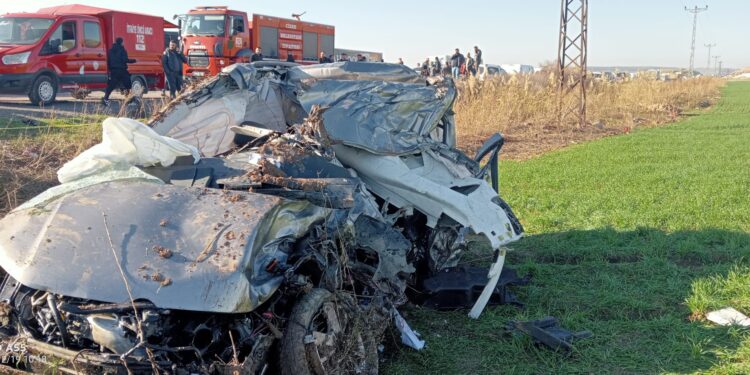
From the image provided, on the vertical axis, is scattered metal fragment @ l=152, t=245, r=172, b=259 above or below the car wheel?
above

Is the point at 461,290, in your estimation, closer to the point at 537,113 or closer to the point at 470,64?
the point at 537,113

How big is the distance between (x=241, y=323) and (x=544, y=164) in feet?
35.1

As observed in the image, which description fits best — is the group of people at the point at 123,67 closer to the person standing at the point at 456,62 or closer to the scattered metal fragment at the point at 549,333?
the person standing at the point at 456,62

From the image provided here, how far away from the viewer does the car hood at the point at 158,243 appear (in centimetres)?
320

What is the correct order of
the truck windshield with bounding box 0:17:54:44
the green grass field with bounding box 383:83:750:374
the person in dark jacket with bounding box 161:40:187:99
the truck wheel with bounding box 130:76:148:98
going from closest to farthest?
the green grass field with bounding box 383:83:750:374 < the truck windshield with bounding box 0:17:54:44 < the person in dark jacket with bounding box 161:40:187:99 < the truck wheel with bounding box 130:76:148:98

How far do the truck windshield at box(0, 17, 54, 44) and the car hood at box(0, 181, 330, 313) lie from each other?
15.5m

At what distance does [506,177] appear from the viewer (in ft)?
38.1

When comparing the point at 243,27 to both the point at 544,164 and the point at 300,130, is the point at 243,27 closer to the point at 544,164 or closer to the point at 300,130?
the point at 544,164

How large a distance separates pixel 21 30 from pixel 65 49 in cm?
111

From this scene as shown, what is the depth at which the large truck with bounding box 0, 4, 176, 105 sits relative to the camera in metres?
16.5

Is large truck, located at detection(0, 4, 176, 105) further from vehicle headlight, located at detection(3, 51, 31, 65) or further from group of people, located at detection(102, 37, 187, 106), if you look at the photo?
group of people, located at detection(102, 37, 187, 106)

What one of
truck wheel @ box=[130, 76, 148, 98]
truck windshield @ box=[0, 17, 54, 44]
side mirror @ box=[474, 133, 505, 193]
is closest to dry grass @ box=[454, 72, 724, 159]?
side mirror @ box=[474, 133, 505, 193]

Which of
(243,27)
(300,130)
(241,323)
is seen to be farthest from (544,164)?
(243,27)

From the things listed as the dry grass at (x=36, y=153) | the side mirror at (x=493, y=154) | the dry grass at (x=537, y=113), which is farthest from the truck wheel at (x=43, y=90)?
the side mirror at (x=493, y=154)
